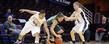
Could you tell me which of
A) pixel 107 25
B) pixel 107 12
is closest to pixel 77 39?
pixel 107 25

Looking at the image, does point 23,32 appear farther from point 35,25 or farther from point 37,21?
point 37,21

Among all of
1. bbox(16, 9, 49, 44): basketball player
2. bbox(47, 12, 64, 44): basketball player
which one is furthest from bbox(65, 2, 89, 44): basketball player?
→ bbox(16, 9, 49, 44): basketball player

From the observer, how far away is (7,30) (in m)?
15.9

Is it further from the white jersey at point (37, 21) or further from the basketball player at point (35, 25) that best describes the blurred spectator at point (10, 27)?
the white jersey at point (37, 21)

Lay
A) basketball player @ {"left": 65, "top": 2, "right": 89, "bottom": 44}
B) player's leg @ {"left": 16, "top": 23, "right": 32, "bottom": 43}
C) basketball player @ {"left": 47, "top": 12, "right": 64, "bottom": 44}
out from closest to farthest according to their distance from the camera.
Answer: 1. basketball player @ {"left": 47, "top": 12, "right": 64, "bottom": 44}
2. player's leg @ {"left": 16, "top": 23, "right": 32, "bottom": 43}
3. basketball player @ {"left": 65, "top": 2, "right": 89, "bottom": 44}

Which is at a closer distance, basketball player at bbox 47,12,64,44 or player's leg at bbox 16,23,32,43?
basketball player at bbox 47,12,64,44

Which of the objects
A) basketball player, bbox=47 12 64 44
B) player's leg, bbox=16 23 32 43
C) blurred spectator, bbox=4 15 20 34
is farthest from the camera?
blurred spectator, bbox=4 15 20 34

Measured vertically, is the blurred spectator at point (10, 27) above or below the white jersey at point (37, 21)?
below

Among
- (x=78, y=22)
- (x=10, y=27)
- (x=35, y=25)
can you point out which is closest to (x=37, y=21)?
(x=35, y=25)

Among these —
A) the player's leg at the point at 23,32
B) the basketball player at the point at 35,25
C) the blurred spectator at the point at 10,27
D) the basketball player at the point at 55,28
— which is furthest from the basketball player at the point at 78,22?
the blurred spectator at the point at 10,27

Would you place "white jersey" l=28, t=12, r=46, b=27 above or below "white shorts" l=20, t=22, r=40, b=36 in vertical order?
above

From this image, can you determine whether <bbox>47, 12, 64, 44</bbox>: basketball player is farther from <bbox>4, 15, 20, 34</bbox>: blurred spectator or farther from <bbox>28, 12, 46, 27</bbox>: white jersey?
<bbox>4, 15, 20, 34</bbox>: blurred spectator

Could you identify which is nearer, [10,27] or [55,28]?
[55,28]

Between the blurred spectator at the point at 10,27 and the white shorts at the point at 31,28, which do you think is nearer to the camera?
the white shorts at the point at 31,28
